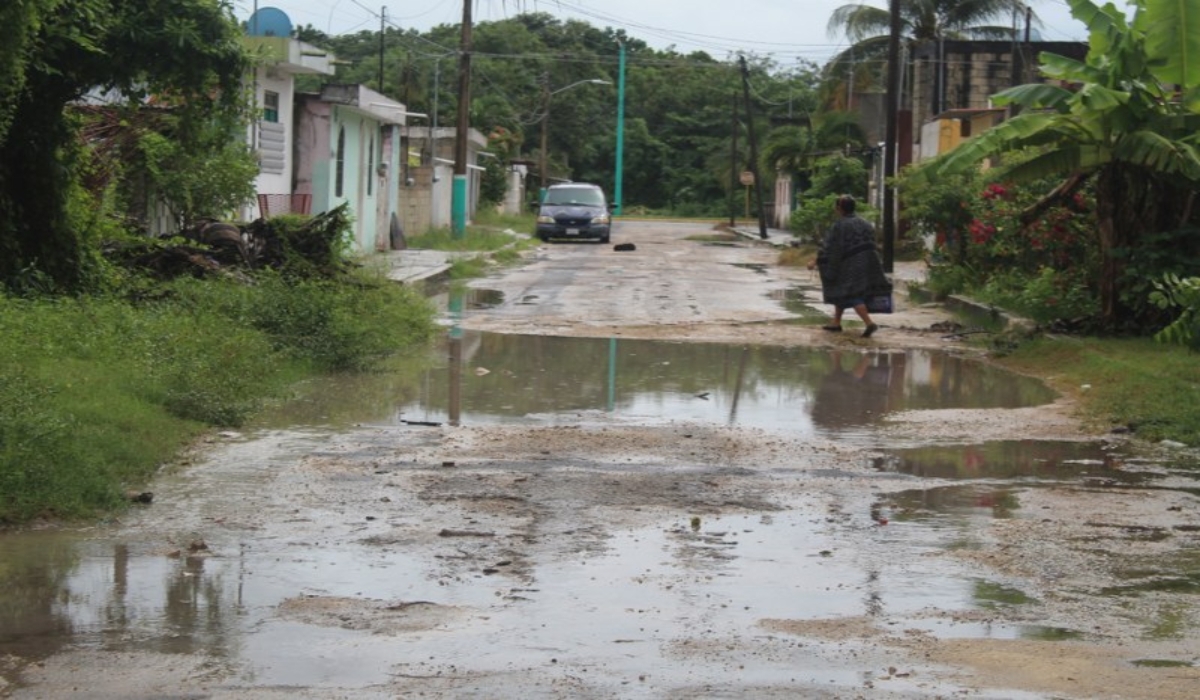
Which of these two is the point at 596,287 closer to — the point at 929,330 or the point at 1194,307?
the point at 929,330

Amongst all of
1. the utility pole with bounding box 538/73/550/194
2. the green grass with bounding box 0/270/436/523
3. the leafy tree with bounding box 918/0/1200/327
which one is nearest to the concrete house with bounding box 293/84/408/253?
the green grass with bounding box 0/270/436/523

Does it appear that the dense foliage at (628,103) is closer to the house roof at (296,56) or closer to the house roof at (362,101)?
the house roof at (362,101)

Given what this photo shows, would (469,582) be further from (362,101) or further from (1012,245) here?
(362,101)

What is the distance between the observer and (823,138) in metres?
51.7

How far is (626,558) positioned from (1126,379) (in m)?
7.63

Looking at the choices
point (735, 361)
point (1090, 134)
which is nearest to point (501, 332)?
point (735, 361)

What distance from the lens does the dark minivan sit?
4769 centimetres

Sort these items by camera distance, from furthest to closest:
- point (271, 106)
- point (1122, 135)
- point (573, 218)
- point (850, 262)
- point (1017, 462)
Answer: point (573, 218) < point (271, 106) < point (850, 262) < point (1122, 135) < point (1017, 462)

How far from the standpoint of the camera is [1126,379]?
531 inches

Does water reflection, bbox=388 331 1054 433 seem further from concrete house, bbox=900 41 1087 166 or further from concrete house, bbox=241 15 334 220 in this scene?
concrete house, bbox=900 41 1087 166

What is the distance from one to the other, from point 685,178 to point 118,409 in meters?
84.2

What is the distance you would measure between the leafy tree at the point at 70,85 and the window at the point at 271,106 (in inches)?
489

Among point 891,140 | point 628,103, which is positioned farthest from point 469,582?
point 628,103

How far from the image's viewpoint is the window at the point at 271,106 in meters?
27.2
